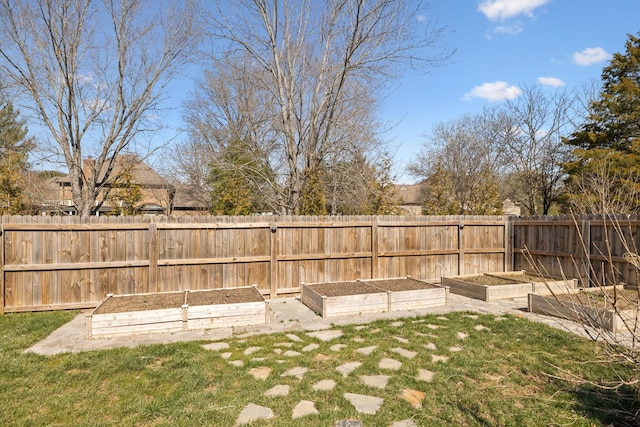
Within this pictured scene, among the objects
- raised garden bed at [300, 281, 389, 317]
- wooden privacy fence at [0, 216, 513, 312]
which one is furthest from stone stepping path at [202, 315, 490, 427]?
wooden privacy fence at [0, 216, 513, 312]

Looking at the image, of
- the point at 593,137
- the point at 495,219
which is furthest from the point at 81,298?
the point at 593,137

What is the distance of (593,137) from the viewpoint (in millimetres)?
15742

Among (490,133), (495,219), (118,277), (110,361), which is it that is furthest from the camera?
(490,133)

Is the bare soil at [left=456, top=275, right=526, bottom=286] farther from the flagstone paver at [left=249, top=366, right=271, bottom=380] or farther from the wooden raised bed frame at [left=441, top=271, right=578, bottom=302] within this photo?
the flagstone paver at [left=249, top=366, right=271, bottom=380]

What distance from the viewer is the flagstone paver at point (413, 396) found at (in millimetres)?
3141

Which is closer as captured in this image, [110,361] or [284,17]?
[110,361]

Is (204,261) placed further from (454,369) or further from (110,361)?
(454,369)

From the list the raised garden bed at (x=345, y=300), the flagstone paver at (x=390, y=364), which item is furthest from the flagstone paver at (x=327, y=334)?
the flagstone paver at (x=390, y=364)

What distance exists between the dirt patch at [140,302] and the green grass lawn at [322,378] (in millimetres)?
1009

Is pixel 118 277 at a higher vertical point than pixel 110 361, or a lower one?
higher

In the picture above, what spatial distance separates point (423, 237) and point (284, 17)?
7.14 meters

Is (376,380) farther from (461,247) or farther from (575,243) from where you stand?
(575,243)

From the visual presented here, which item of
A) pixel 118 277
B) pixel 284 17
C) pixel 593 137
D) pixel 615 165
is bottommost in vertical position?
pixel 118 277

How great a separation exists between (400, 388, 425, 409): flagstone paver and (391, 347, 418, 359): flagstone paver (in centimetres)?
88
